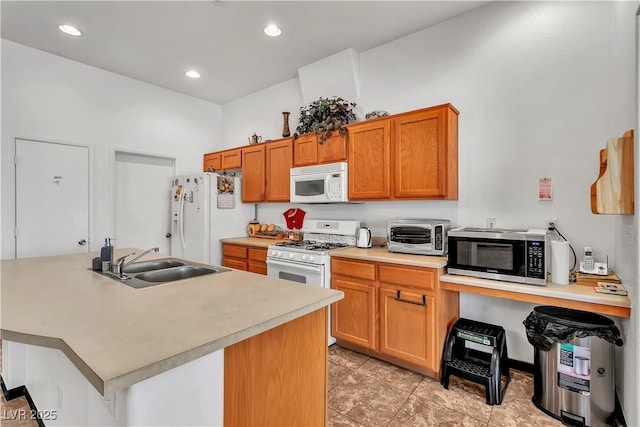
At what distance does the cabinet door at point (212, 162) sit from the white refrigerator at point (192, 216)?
59 cm

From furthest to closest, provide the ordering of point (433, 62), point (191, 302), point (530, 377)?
point (433, 62) < point (530, 377) < point (191, 302)

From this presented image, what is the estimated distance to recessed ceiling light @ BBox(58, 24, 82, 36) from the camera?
2.94 m

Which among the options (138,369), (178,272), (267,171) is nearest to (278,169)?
(267,171)

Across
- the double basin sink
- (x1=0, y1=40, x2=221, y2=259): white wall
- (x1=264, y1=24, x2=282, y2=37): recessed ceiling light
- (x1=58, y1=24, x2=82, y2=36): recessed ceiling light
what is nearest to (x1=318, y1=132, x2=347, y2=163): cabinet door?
(x1=264, y1=24, x2=282, y2=37): recessed ceiling light

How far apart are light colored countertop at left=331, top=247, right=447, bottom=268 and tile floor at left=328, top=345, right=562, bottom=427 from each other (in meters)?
0.91

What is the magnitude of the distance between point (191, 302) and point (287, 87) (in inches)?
141

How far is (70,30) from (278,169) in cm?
244

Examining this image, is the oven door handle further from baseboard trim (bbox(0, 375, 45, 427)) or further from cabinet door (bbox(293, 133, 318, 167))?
baseboard trim (bbox(0, 375, 45, 427))

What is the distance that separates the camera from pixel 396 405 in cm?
209

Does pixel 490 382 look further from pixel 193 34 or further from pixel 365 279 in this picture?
pixel 193 34

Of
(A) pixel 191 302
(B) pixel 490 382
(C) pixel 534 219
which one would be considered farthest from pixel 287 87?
(B) pixel 490 382

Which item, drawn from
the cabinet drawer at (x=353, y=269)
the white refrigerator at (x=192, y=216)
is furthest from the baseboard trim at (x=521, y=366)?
the white refrigerator at (x=192, y=216)

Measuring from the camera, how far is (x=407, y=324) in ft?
8.05

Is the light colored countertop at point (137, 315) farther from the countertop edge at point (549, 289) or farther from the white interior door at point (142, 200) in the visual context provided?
the white interior door at point (142, 200)
